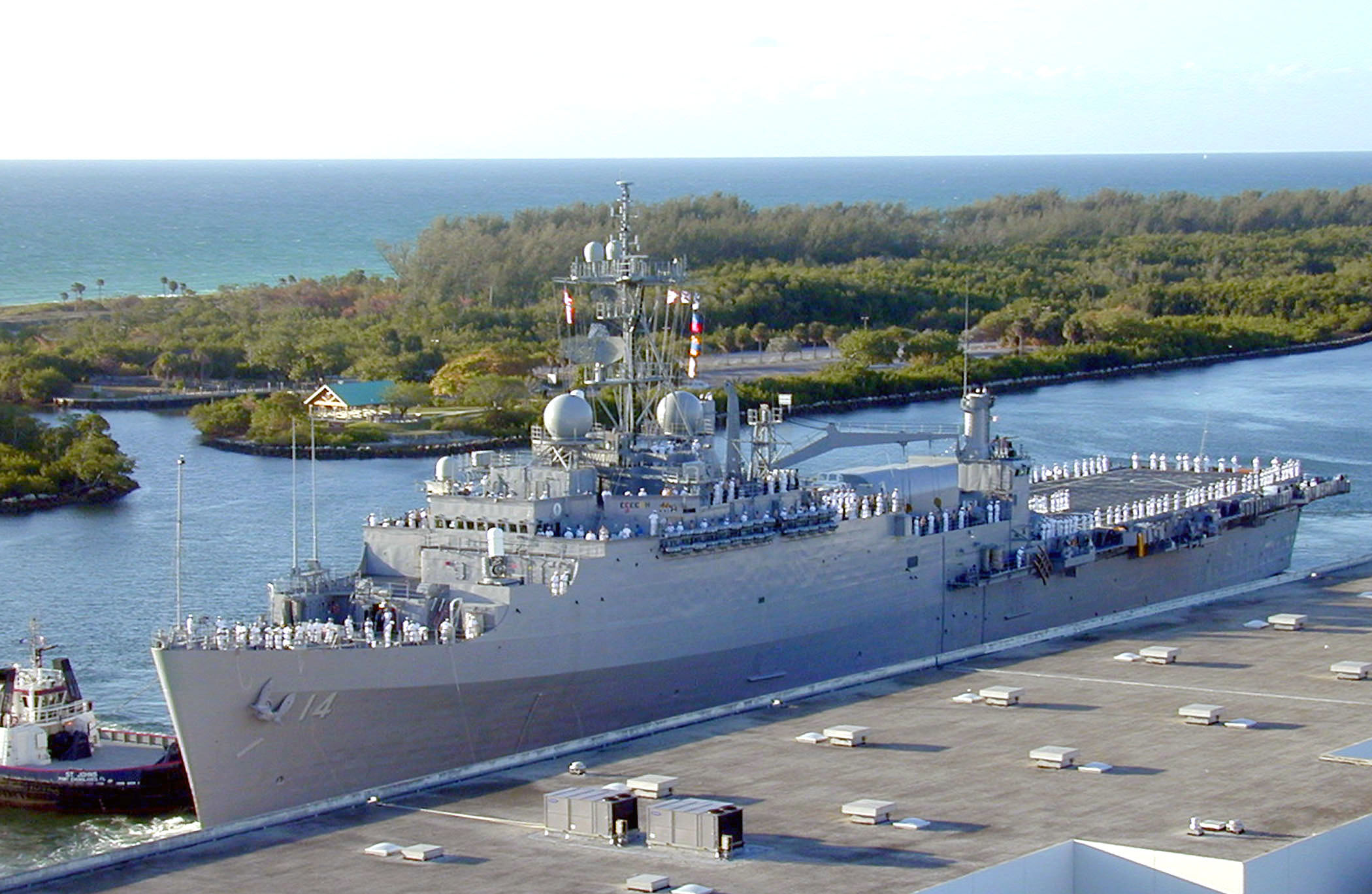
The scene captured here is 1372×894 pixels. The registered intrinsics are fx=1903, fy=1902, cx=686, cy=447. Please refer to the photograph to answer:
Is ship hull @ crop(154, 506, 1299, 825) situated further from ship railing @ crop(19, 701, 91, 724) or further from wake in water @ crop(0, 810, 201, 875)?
ship railing @ crop(19, 701, 91, 724)

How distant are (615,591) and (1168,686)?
8892 millimetres

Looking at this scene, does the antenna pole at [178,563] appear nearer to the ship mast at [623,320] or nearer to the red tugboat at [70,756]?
the red tugboat at [70,756]

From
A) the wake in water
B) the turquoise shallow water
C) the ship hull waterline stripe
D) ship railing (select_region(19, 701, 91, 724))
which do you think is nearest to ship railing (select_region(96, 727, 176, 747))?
ship railing (select_region(19, 701, 91, 724))

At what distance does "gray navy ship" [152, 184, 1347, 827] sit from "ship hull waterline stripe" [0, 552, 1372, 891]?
13.2 inches

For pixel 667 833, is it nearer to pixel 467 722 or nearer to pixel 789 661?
pixel 467 722

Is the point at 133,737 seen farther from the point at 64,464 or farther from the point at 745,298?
the point at 745,298

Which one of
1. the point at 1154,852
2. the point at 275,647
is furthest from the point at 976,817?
the point at 275,647

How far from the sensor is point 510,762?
2534 centimetres

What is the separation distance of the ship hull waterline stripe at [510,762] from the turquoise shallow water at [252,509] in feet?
24.5

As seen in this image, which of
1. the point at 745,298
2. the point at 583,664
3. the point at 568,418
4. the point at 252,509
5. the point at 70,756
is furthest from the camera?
the point at 745,298

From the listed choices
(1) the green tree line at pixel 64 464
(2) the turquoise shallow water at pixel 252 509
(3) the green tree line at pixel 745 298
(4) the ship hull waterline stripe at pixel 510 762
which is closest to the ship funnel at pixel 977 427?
(4) the ship hull waterline stripe at pixel 510 762

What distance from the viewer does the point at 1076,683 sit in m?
30.3

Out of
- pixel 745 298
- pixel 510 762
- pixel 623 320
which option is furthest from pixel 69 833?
pixel 745 298

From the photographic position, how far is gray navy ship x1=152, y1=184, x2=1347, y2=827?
1053 inches
